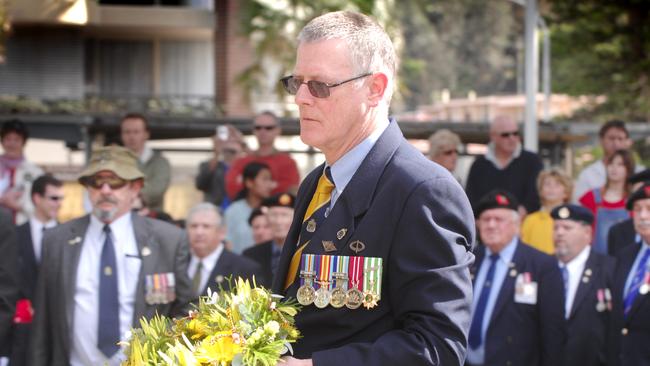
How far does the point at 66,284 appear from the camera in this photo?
6043 millimetres

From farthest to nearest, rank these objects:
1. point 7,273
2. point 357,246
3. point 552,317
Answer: point 552,317 < point 7,273 < point 357,246

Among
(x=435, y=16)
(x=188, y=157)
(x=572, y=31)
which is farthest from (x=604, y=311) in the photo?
(x=435, y=16)

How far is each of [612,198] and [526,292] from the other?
2357 mm

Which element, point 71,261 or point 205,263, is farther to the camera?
point 205,263

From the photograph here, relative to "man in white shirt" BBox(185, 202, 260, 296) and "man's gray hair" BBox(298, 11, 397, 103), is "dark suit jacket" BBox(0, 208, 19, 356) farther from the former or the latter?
"man's gray hair" BBox(298, 11, 397, 103)

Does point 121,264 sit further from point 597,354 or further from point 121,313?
point 597,354

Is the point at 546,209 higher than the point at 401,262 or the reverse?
higher

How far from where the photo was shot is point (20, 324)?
7027 millimetres

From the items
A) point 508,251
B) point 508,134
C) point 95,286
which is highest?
point 508,134

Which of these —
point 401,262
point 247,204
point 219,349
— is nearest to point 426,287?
point 401,262

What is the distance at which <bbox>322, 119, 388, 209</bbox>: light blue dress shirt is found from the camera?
319 cm

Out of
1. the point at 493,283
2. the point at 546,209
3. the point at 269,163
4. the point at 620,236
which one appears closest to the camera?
the point at 493,283

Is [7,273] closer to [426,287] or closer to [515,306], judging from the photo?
[515,306]

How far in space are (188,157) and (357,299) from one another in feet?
32.4
